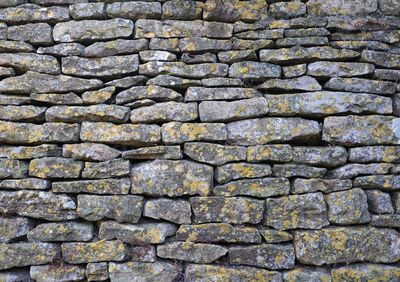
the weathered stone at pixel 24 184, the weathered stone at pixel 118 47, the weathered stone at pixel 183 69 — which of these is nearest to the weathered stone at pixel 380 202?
the weathered stone at pixel 183 69

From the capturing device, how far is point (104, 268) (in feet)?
8.41

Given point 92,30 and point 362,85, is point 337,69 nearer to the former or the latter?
point 362,85

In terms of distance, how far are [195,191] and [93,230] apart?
1080 millimetres

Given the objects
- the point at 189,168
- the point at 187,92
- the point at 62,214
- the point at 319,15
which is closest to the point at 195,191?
the point at 189,168

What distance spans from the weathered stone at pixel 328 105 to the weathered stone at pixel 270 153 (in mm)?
348

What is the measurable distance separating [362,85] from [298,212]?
4.73 ft

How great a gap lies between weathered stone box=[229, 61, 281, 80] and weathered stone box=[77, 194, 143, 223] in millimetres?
1601

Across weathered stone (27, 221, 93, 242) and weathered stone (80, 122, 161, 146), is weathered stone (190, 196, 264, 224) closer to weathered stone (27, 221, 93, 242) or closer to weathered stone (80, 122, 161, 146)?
weathered stone (80, 122, 161, 146)

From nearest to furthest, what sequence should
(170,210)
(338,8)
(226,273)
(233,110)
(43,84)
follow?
(226,273) < (170,210) < (233,110) < (43,84) < (338,8)

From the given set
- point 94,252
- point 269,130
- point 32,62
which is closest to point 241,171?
point 269,130

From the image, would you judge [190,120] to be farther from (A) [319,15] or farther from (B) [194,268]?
(A) [319,15]

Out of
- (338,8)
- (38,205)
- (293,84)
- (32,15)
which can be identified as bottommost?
(38,205)

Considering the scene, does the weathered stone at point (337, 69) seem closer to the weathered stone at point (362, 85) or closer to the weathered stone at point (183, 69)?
the weathered stone at point (362, 85)

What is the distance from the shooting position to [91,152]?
270cm
